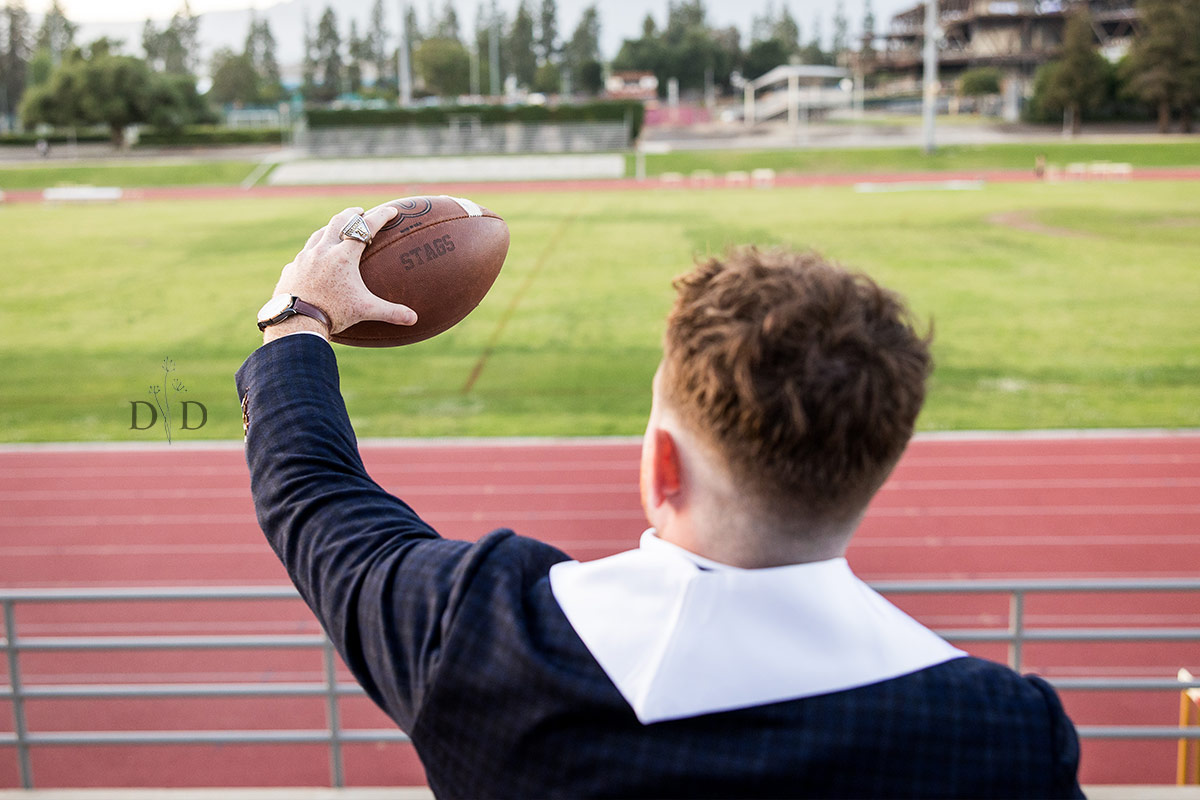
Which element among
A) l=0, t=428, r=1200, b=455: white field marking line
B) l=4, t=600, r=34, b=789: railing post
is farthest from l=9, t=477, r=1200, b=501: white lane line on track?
A: l=4, t=600, r=34, b=789: railing post

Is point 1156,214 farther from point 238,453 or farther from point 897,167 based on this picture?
point 238,453

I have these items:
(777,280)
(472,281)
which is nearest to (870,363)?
(777,280)

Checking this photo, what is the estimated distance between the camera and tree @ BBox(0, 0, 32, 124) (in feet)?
169

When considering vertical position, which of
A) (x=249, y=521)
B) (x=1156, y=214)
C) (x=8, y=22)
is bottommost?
(x=249, y=521)

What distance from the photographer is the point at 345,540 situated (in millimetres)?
1088

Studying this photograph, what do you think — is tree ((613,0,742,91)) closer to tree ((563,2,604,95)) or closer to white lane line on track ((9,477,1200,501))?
tree ((563,2,604,95))

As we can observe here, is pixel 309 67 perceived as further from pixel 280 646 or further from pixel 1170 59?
pixel 280 646

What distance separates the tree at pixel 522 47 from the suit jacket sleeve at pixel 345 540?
78.4 metres

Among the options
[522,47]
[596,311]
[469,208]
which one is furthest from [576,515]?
[522,47]

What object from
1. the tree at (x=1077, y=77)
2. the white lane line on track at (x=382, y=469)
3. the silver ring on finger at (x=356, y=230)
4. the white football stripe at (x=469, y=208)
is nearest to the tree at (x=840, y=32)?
the tree at (x=1077, y=77)

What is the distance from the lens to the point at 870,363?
0.88 metres

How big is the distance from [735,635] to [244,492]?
301 inches

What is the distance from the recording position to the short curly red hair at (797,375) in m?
0.88

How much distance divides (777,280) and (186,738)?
345cm
